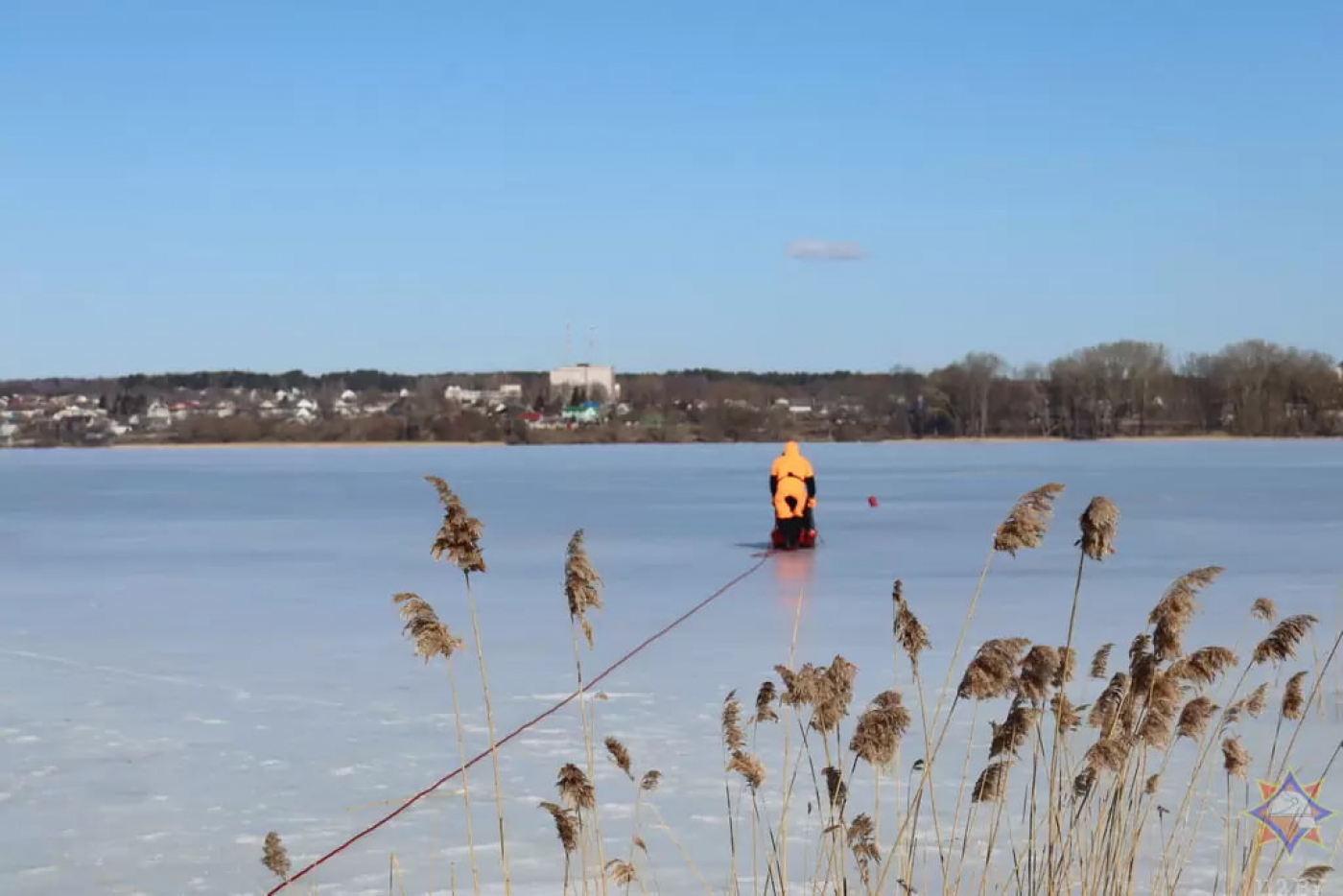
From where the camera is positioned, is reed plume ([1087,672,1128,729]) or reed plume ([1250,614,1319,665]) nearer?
reed plume ([1250,614,1319,665])

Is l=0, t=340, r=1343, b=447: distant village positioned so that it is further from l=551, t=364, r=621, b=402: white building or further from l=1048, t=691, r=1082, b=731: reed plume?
l=1048, t=691, r=1082, b=731: reed plume

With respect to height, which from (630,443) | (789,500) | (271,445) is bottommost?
A: (271,445)

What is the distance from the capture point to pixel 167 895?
5180 millimetres

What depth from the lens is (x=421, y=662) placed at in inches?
412

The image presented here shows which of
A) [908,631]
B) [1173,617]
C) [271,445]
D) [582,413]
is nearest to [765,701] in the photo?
[908,631]

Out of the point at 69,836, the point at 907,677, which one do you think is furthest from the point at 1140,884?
the point at 907,677

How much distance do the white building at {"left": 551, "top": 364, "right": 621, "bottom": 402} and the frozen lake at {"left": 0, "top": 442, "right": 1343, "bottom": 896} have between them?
151729mm

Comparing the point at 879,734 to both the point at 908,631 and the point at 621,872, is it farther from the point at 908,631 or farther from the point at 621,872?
the point at 621,872

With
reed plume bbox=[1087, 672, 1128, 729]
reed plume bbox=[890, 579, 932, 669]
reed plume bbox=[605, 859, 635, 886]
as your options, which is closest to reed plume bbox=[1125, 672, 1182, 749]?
reed plume bbox=[1087, 672, 1128, 729]

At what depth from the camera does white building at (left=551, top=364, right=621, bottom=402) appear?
589ft

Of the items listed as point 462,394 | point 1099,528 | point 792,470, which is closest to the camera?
point 1099,528

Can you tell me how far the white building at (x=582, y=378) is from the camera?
589 feet

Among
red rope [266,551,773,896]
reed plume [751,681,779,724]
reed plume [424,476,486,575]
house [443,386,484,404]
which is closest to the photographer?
reed plume [424,476,486,575]

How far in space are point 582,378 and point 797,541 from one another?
540ft
